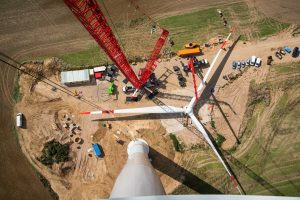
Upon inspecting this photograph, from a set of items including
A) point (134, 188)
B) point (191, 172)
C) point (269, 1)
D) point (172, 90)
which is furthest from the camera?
point (269, 1)

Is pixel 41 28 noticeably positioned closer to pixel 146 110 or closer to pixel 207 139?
pixel 146 110

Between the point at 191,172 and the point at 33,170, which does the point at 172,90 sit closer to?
the point at 191,172

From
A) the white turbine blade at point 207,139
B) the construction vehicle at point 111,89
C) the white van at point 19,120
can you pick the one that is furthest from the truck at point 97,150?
the white turbine blade at point 207,139

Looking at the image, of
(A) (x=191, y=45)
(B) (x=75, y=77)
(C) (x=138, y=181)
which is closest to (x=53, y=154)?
(B) (x=75, y=77)

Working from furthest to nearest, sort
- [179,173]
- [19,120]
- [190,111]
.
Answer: [19,120], [179,173], [190,111]

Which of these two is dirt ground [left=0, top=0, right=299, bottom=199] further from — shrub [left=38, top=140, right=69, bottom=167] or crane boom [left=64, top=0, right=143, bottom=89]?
crane boom [left=64, top=0, right=143, bottom=89]

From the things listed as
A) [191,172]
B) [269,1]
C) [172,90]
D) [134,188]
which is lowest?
[191,172]

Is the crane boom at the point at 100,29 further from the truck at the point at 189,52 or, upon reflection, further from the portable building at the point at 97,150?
the portable building at the point at 97,150

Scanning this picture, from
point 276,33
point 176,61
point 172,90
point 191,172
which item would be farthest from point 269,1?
point 191,172
